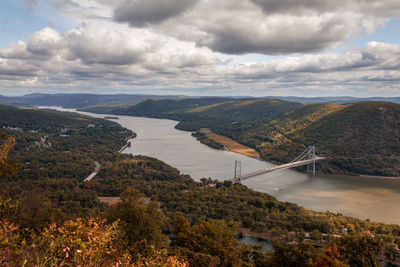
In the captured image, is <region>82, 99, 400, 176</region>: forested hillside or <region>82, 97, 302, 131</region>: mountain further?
<region>82, 97, 302, 131</region>: mountain

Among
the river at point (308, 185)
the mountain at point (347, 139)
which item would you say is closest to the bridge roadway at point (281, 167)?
the river at point (308, 185)

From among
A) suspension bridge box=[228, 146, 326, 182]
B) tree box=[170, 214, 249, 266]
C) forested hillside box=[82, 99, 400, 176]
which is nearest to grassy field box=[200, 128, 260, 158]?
forested hillside box=[82, 99, 400, 176]

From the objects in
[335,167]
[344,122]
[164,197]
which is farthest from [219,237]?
[344,122]

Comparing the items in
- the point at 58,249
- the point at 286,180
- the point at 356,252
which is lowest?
the point at 286,180

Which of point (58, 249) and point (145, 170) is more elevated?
point (58, 249)

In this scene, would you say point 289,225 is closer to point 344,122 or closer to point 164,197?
point 164,197

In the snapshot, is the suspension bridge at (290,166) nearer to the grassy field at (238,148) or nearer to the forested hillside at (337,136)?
the forested hillside at (337,136)

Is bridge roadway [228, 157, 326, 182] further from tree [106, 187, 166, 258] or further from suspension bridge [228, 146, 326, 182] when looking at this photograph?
tree [106, 187, 166, 258]

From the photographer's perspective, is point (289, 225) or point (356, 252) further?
point (289, 225)

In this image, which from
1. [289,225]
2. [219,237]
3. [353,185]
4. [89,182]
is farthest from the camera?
[353,185]
